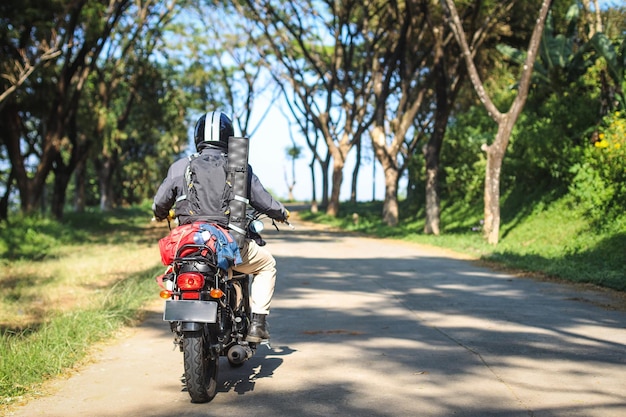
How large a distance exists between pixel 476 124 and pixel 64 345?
2472 cm

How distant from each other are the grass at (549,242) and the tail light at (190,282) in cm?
812

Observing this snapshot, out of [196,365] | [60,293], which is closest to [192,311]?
[196,365]

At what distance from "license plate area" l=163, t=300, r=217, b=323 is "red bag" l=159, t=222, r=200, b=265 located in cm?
36

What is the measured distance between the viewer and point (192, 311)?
5414mm

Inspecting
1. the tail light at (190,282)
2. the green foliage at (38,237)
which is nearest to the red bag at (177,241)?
the tail light at (190,282)

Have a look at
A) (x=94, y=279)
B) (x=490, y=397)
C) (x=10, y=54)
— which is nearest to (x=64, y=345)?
(x=490, y=397)

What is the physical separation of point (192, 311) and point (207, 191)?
0.94 m

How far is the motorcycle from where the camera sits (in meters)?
5.42

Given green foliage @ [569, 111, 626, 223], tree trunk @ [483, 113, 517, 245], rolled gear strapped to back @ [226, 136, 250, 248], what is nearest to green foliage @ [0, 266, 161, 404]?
Result: rolled gear strapped to back @ [226, 136, 250, 248]

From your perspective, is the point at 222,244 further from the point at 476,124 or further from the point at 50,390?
the point at 476,124

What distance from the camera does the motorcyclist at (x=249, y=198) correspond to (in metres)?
6.08

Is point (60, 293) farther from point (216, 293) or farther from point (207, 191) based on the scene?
point (216, 293)

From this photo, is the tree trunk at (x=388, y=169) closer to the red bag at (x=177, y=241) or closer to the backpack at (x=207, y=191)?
the backpack at (x=207, y=191)

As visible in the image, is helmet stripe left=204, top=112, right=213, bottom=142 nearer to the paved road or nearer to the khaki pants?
the khaki pants
